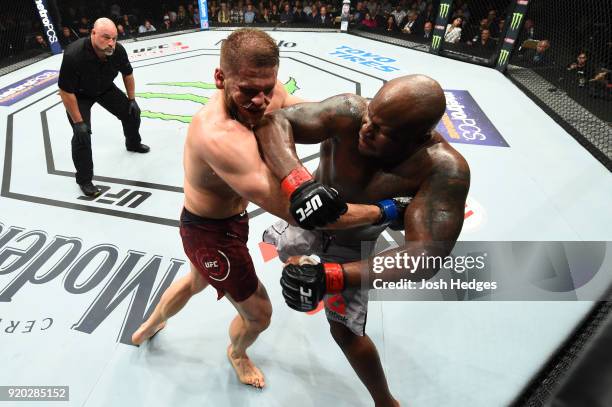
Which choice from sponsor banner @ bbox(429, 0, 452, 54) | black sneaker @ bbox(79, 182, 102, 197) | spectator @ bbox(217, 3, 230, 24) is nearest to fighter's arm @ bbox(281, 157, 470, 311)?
black sneaker @ bbox(79, 182, 102, 197)

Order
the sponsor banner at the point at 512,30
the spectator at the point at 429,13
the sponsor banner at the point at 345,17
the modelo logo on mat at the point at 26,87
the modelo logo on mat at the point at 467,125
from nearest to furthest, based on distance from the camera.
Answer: the modelo logo on mat at the point at 467,125 < the modelo logo on mat at the point at 26,87 < the sponsor banner at the point at 512,30 < the spectator at the point at 429,13 < the sponsor banner at the point at 345,17

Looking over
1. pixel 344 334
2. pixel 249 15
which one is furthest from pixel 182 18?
pixel 344 334

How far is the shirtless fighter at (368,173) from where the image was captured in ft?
3.91

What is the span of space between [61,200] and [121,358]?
6.49 ft

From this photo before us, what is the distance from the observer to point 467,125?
16.3 ft

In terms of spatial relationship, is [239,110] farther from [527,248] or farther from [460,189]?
[527,248]

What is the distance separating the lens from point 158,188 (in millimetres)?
3646

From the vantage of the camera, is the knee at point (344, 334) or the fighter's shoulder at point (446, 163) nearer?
the fighter's shoulder at point (446, 163)

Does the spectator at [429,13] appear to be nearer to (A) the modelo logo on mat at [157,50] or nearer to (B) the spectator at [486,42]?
(B) the spectator at [486,42]

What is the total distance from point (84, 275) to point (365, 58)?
22.3 ft

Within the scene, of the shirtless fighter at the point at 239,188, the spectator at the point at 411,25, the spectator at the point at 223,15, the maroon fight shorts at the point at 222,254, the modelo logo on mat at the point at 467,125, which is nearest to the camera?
the shirtless fighter at the point at 239,188

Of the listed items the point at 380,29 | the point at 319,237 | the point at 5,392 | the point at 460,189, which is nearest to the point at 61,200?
the point at 5,392

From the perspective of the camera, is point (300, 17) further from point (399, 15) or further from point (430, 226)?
point (430, 226)

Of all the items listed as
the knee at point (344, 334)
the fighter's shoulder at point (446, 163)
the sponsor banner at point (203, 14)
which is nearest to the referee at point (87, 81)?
the knee at point (344, 334)
